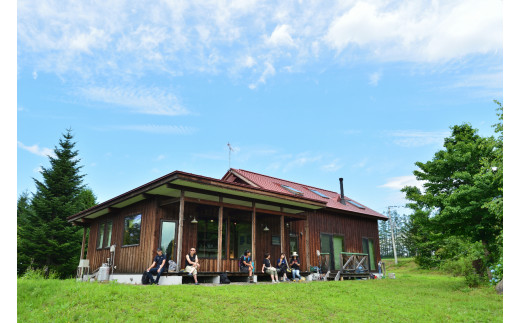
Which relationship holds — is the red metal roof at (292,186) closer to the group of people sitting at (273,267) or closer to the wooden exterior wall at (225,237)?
the wooden exterior wall at (225,237)

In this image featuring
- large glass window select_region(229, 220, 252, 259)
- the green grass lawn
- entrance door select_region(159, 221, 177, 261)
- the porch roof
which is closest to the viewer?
the green grass lawn

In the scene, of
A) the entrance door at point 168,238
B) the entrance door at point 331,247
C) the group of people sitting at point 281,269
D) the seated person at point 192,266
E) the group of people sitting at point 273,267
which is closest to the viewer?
the seated person at point 192,266

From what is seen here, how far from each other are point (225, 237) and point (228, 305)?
6.93 meters

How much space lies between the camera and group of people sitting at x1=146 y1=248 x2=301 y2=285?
1071cm

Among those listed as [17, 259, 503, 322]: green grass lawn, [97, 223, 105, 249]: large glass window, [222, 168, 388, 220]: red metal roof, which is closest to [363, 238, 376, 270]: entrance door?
[222, 168, 388, 220]: red metal roof

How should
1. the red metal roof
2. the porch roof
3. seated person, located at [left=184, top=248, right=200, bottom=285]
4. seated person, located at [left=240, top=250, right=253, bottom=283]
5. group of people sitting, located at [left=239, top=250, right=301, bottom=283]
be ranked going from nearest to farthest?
seated person, located at [left=184, top=248, right=200, bottom=285]
the porch roof
seated person, located at [left=240, top=250, right=253, bottom=283]
group of people sitting, located at [left=239, top=250, right=301, bottom=283]
the red metal roof

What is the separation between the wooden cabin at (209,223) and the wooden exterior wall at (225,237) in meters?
0.04

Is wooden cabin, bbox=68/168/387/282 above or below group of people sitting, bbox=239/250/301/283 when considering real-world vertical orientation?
above

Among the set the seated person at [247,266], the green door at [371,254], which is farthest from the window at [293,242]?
the green door at [371,254]

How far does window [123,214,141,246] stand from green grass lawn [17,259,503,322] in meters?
4.38

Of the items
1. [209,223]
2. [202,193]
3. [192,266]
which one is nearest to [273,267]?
[209,223]

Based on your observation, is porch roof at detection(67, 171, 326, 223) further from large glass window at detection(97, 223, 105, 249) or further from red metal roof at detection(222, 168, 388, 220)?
red metal roof at detection(222, 168, 388, 220)

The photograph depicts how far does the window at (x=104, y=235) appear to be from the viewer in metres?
16.3
